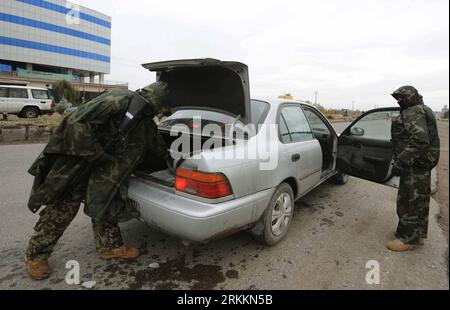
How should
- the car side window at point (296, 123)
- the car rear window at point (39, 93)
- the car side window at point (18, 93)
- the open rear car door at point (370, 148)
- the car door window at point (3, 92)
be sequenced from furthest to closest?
the car rear window at point (39, 93), the car side window at point (18, 93), the car door window at point (3, 92), the open rear car door at point (370, 148), the car side window at point (296, 123)

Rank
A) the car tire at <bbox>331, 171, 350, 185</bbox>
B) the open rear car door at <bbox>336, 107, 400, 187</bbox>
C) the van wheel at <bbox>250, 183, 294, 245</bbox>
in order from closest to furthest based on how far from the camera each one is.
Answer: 1. the van wheel at <bbox>250, 183, 294, 245</bbox>
2. the open rear car door at <bbox>336, 107, 400, 187</bbox>
3. the car tire at <bbox>331, 171, 350, 185</bbox>

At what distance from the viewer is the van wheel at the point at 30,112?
15.5 metres

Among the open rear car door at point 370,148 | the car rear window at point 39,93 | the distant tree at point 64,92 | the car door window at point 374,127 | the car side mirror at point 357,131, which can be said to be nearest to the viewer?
the open rear car door at point 370,148

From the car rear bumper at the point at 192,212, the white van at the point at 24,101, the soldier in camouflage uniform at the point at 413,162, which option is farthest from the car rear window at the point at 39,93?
the soldier in camouflage uniform at the point at 413,162

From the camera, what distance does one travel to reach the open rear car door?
3.64m

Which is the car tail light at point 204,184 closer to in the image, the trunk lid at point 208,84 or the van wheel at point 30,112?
the trunk lid at point 208,84

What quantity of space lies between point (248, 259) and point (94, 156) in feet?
5.47

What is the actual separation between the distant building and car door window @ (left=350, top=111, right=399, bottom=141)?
146ft

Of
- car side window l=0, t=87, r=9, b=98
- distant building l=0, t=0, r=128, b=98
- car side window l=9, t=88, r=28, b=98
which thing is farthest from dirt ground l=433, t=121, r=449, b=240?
distant building l=0, t=0, r=128, b=98

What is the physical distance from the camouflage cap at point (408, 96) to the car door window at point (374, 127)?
2.72 feet

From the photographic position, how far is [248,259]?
8.68ft

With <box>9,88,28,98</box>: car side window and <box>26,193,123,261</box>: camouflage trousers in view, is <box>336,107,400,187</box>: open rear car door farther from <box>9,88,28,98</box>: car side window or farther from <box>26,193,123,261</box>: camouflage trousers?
<box>9,88,28,98</box>: car side window
